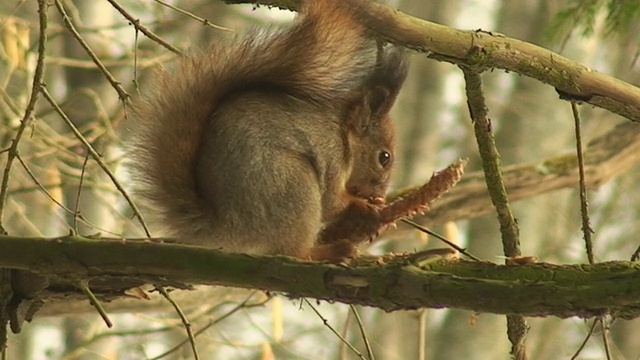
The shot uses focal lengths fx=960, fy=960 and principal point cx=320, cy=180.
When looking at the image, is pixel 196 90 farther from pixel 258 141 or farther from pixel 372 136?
pixel 372 136

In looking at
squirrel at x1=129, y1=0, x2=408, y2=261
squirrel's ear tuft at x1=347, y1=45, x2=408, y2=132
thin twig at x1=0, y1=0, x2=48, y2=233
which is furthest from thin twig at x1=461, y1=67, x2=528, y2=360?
thin twig at x1=0, y1=0, x2=48, y2=233

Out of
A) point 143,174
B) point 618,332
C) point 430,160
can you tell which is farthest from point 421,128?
point 143,174

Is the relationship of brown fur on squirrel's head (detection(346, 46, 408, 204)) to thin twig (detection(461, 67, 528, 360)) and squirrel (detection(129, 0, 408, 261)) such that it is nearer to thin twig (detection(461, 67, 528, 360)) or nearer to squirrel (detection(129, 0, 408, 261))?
squirrel (detection(129, 0, 408, 261))

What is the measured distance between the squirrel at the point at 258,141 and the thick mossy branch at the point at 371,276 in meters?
0.35

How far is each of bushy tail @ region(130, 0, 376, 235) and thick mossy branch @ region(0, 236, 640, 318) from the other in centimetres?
36

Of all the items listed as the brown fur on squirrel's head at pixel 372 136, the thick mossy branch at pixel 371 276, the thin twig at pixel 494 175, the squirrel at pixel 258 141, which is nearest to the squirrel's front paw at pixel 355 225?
the squirrel at pixel 258 141

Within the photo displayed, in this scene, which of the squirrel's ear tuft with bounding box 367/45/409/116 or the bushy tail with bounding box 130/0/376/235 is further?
the squirrel's ear tuft with bounding box 367/45/409/116

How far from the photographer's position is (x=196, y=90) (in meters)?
1.41

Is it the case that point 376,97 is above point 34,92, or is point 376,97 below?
above

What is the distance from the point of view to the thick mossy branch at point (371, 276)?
82 centimetres

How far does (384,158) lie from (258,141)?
37 centimetres

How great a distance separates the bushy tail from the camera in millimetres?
1392

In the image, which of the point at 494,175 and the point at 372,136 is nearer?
the point at 494,175

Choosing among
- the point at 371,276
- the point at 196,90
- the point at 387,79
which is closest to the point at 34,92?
the point at 196,90
